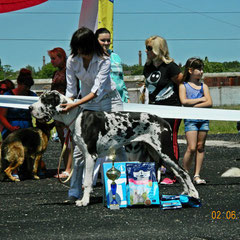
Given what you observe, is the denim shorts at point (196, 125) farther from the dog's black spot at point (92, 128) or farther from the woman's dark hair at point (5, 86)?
the woman's dark hair at point (5, 86)

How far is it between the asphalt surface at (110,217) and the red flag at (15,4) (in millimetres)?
3126

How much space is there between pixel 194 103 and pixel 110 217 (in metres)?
2.92

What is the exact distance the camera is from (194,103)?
8.55m

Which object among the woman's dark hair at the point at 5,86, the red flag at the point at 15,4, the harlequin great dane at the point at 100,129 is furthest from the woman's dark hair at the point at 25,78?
the harlequin great dane at the point at 100,129

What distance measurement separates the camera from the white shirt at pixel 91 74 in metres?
6.96

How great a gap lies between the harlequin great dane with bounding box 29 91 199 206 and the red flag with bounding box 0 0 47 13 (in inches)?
139

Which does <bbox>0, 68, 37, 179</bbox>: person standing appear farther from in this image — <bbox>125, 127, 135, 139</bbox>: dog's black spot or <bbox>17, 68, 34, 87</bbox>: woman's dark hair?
<bbox>125, 127, 135, 139</bbox>: dog's black spot

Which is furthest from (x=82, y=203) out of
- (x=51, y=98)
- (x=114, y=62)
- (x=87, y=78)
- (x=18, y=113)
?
(x=18, y=113)

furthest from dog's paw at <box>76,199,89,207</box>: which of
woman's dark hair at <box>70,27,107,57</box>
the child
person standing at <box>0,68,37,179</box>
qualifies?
person standing at <box>0,68,37,179</box>

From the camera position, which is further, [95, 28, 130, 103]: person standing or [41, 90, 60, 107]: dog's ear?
[95, 28, 130, 103]: person standing

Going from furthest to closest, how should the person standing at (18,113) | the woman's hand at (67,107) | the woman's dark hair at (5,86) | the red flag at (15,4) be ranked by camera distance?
1. the woman's dark hair at (5,86)
2. the person standing at (18,113)
3. the red flag at (15,4)
4. the woman's hand at (67,107)

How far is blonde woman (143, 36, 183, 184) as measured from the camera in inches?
338

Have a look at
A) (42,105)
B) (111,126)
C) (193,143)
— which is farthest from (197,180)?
(42,105)

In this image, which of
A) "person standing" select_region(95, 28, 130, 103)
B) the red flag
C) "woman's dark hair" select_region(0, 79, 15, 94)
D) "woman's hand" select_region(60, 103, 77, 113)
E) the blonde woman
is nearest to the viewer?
"woman's hand" select_region(60, 103, 77, 113)
